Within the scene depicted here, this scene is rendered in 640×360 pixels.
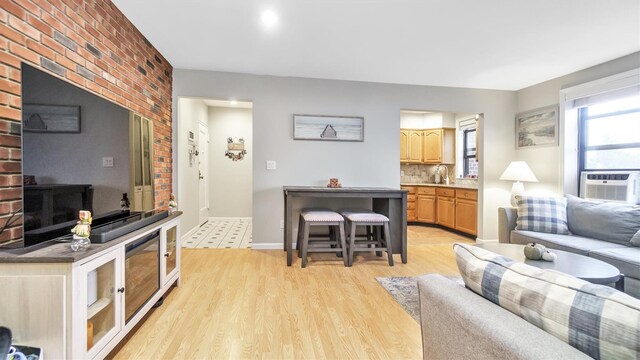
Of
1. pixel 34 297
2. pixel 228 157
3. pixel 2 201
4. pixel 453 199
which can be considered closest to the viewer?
pixel 34 297

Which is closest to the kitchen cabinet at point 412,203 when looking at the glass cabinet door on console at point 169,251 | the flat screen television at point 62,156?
the glass cabinet door on console at point 169,251

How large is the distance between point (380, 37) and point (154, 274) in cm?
287

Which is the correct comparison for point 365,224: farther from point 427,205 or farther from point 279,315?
point 427,205

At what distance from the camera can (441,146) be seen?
5965 millimetres

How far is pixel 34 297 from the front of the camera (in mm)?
1239

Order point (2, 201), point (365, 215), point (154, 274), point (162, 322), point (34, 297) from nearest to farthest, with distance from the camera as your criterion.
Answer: point (34, 297) → point (2, 201) → point (162, 322) → point (154, 274) → point (365, 215)

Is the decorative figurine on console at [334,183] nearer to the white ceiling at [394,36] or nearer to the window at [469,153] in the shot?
the white ceiling at [394,36]

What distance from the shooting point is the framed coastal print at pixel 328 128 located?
3.92m

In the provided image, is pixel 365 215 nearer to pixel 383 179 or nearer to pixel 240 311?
pixel 383 179

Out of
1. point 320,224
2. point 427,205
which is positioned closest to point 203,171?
point 320,224

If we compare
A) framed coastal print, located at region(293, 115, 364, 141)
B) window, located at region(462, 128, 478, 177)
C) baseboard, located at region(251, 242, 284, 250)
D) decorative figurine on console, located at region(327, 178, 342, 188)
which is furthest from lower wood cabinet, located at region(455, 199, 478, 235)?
baseboard, located at region(251, 242, 284, 250)

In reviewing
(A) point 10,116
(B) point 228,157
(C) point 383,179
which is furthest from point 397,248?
(B) point 228,157

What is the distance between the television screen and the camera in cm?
134

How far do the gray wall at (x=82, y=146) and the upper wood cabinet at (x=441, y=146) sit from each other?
5469 millimetres
